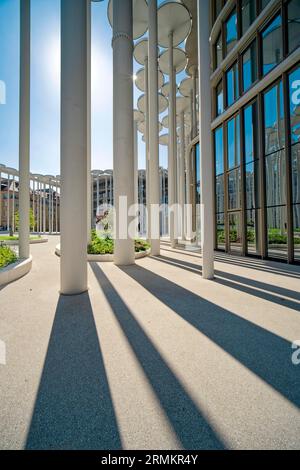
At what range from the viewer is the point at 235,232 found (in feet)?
43.2

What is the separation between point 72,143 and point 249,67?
11345 mm

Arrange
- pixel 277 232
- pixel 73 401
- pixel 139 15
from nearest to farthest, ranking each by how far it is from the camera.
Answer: pixel 73 401
pixel 277 232
pixel 139 15

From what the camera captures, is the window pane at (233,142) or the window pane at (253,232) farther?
the window pane at (233,142)

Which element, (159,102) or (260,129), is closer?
(260,129)

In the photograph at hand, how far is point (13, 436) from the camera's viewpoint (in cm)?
176

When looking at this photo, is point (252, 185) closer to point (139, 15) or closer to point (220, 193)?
point (220, 193)

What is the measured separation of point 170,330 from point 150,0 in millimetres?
17346

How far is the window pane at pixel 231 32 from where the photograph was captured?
496 inches

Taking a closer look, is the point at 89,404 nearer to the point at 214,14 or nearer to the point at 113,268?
the point at 113,268

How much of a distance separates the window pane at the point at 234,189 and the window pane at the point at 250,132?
1.01 metres

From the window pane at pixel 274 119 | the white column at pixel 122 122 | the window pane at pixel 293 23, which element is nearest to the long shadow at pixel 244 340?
the white column at pixel 122 122

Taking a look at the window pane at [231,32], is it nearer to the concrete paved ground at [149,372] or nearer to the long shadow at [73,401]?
the concrete paved ground at [149,372]

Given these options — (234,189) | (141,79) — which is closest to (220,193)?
(234,189)

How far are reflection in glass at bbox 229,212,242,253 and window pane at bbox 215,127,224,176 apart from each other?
3026 millimetres
